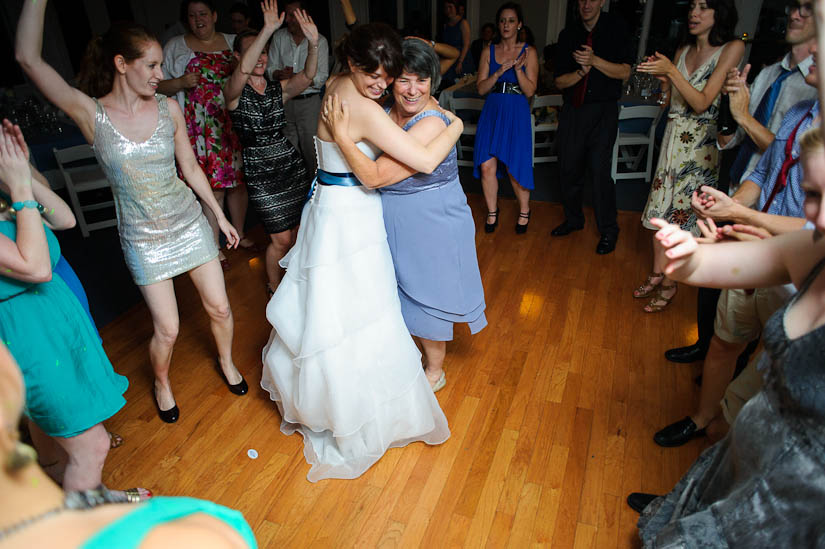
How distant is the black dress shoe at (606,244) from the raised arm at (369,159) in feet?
7.13

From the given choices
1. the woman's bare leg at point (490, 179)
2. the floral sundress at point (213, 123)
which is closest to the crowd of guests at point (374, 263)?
the floral sundress at point (213, 123)

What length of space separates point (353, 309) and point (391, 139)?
2.03ft

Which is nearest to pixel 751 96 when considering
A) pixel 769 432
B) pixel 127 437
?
pixel 769 432

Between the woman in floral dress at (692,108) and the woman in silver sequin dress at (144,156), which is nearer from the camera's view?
the woman in silver sequin dress at (144,156)

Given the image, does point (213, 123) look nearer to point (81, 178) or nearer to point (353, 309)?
point (81, 178)

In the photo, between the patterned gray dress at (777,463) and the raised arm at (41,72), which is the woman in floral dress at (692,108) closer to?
the patterned gray dress at (777,463)

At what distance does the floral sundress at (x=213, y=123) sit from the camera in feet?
10.5

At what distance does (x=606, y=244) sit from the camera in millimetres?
3699

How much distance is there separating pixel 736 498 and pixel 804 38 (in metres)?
1.01

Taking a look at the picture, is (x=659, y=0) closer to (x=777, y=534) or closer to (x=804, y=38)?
(x=804, y=38)

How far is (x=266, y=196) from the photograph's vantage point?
9.46ft

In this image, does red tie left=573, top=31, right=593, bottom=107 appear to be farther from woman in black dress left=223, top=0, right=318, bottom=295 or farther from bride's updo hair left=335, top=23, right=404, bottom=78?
bride's updo hair left=335, top=23, right=404, bottom=78

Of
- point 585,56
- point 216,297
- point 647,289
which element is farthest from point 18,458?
point 585,56

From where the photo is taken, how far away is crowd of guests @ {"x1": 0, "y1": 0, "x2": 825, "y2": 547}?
1.08 metres
